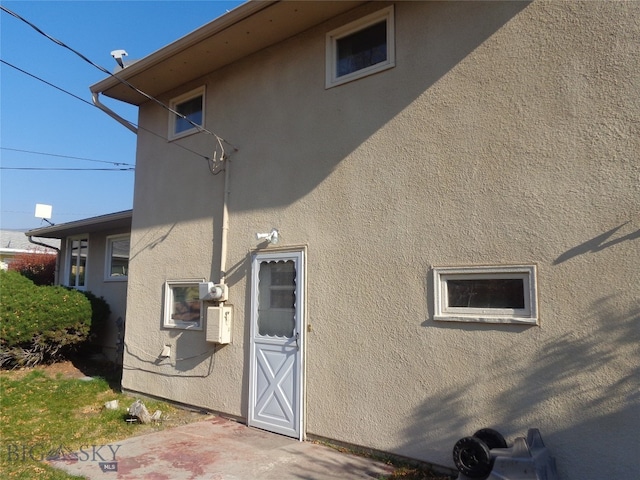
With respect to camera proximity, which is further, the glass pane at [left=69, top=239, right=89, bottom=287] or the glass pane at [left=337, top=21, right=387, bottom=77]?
the glass pane at [left=69, top=239, right=89, bottom=287]

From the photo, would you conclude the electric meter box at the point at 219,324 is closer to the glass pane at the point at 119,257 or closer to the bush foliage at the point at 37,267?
the glass pane at the point at 119,257

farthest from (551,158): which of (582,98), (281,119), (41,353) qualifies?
(41,353)

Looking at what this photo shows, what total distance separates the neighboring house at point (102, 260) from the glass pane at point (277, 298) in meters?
5.23

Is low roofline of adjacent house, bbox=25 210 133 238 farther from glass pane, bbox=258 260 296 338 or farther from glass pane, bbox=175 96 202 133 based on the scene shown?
glass pane, bbox=258 260 296 338

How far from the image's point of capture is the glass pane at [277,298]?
6.20 metres

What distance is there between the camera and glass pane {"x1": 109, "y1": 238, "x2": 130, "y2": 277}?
38.3 feet

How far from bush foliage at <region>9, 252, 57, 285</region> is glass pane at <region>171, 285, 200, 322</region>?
29.3 feet

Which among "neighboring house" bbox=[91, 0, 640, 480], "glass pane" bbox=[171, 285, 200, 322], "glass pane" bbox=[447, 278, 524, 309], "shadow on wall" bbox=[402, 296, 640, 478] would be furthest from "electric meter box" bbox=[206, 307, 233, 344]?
"shadow on wall" bbox=[402, 296, 640, 478]

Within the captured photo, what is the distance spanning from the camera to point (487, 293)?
4621mm

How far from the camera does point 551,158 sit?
4355 millimetres

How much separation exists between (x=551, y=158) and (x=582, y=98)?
0.57 m

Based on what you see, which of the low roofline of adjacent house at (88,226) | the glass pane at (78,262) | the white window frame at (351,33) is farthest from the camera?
the glass pane at (78,262)

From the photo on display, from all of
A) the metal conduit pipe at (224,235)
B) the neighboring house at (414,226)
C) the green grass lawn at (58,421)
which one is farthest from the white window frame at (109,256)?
the metal conduit pipe at (224,235)

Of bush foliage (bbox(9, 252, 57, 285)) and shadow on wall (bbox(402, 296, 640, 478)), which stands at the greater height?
bush foliage (bbox(9, 252, 57, 285))
